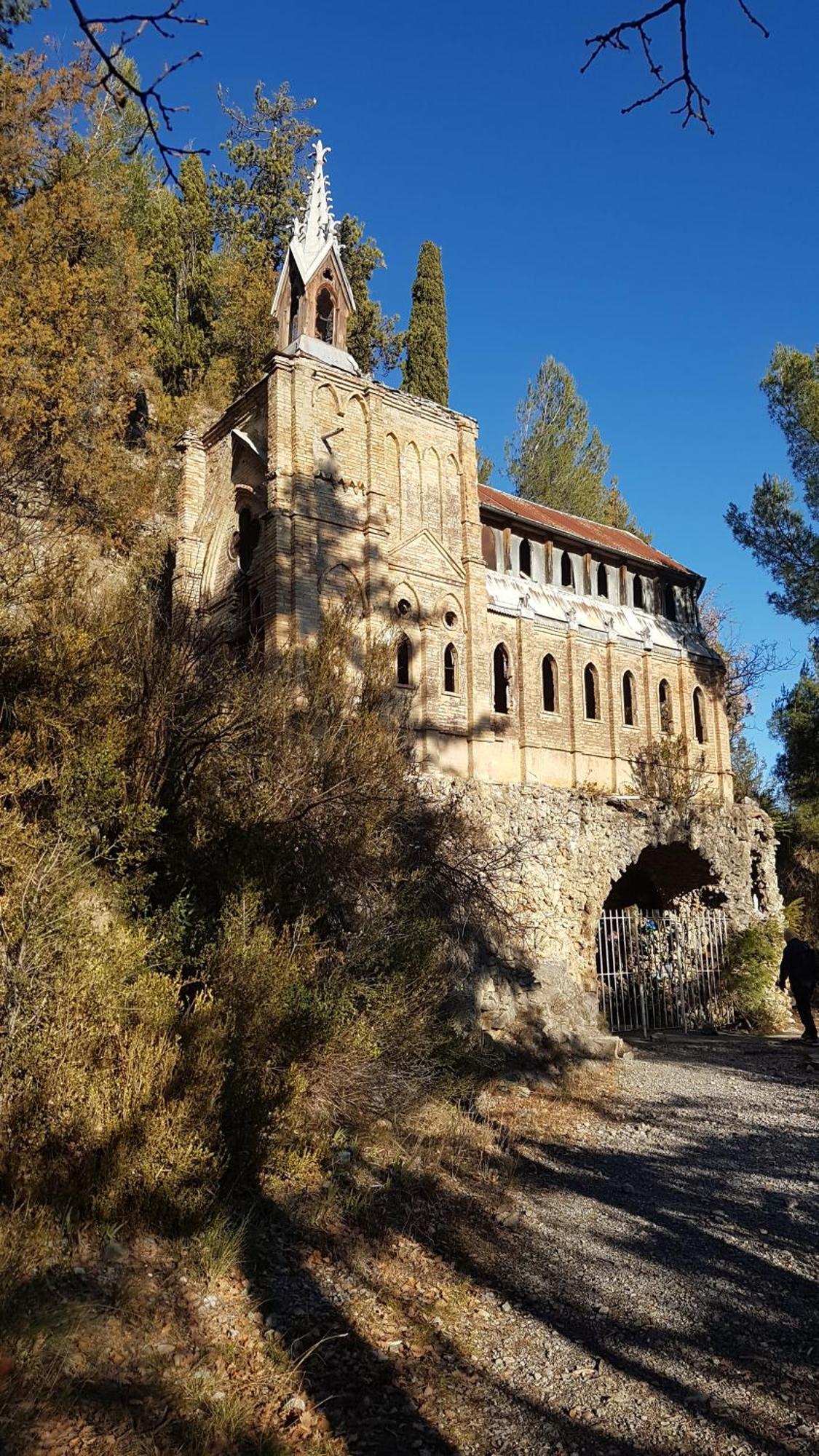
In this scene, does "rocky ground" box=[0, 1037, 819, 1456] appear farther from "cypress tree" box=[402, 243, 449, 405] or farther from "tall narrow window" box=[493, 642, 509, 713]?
"cypress tree" box=[402, 243, 449, 405]

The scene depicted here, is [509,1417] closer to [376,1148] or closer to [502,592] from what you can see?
[376,1148]

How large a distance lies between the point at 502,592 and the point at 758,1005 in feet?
37.9

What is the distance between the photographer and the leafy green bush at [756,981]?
18938 mm

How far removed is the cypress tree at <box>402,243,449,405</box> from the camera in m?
33.4

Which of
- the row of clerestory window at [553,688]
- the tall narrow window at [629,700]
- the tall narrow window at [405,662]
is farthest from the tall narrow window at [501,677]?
the tall narrow window at [629,700]

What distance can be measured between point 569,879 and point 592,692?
8989 millimetres

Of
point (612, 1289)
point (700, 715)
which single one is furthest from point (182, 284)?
point (612, 1289)

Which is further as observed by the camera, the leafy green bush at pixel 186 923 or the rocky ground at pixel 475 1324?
the leafy green bush at pixel 186 923

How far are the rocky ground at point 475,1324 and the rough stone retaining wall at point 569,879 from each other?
4.45 metres

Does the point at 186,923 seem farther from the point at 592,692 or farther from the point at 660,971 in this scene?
the point at 592,692

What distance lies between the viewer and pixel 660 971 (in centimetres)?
1917

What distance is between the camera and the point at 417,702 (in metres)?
21.5

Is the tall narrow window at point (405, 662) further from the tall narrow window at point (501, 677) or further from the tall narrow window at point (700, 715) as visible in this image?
the tall narrow window at point (700, 715)

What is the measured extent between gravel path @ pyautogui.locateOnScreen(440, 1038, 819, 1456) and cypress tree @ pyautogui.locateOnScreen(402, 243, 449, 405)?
28.0 meters
